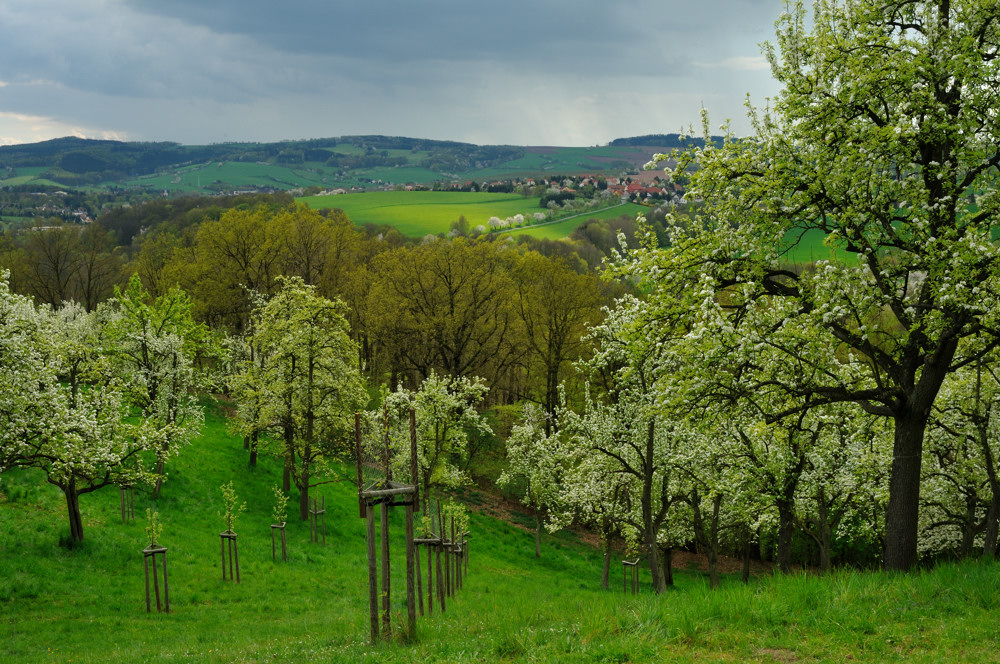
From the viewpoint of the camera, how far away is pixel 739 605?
37.4ft

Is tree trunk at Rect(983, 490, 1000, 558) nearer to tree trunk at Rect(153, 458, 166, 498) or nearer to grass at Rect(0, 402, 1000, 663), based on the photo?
grass at Rect(0, 402, 1000, 663)

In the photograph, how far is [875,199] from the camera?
12.8 metres

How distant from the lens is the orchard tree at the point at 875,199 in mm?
12352

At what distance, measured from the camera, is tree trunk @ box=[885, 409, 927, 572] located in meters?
13.8

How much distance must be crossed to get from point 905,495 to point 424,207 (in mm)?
161794

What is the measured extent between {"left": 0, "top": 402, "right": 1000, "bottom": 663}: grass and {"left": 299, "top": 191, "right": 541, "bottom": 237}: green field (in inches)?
4200

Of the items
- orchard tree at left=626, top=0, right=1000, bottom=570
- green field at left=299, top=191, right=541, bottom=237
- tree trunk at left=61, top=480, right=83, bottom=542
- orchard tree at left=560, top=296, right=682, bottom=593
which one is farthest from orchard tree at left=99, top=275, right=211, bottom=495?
green field at left=299, top=191, right=541, bottom=237

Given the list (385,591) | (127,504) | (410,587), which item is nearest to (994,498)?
(410,587)

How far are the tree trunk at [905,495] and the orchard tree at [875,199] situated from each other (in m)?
0.02

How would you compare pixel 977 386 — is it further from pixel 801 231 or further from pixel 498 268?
pixel 498 268

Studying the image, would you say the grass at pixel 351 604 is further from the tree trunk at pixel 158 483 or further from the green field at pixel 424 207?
the green field at pixel 424 207

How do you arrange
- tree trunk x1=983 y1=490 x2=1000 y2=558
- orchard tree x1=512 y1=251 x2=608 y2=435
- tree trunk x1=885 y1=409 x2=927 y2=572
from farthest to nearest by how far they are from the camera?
orchard tree x1=512 y1=251 x2=608 y2=435 → tree trunk x1=983 y1=490 x2=1000 y2=558 → tree trunk x1=885 y1=409 x2=927 y2=572

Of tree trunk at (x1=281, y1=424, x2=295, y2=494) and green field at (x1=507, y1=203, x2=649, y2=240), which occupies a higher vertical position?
green field at (x1=507, y1=203, x2=649, y2=240)

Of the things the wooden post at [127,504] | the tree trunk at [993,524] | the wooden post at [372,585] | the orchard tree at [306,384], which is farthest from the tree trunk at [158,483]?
the tree trunk at [993,524]
